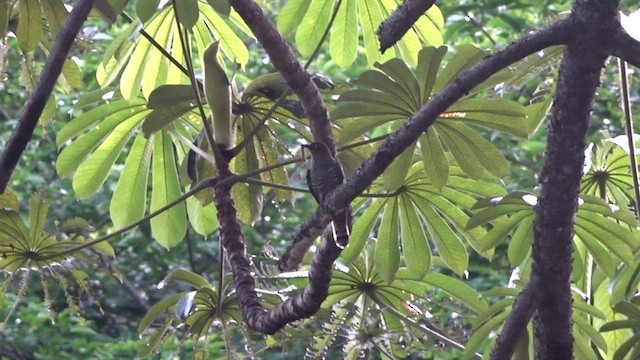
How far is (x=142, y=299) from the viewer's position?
2.79 metres

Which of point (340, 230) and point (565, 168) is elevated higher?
point (565, 168)

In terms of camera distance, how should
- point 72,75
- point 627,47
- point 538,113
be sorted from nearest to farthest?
point 627,47
point 538,113
point 72,75

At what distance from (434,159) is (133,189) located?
453mm

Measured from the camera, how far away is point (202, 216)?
126 centimetres

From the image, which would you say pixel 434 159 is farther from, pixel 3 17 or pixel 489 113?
pixel 3 17

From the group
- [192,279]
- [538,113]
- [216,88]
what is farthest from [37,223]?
[538,113]

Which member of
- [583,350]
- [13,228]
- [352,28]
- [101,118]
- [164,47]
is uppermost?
[352,28]

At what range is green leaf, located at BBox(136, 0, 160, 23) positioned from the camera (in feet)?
2.86

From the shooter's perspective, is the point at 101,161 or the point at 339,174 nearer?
the point at 339,174

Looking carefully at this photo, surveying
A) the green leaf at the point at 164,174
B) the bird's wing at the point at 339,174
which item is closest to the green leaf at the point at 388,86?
the bird's wing at the point at 339,174

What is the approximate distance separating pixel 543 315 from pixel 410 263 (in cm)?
28

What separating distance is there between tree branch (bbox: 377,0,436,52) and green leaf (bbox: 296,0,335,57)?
41cm

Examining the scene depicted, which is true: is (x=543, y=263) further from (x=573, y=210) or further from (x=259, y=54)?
(x=259, y=54)

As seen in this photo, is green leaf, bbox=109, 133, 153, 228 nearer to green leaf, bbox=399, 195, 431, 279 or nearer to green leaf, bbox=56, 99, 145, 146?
green leaf, bbox=56, 99, 145, 146
